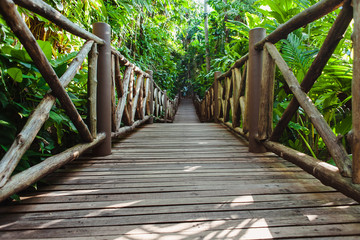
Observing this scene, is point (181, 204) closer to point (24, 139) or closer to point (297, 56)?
point (24, 139)

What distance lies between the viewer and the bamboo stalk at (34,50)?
2.80 feet

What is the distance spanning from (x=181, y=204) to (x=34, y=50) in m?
0.96

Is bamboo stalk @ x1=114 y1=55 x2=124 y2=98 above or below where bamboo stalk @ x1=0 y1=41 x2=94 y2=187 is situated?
above

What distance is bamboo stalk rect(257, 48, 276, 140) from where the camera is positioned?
181cm

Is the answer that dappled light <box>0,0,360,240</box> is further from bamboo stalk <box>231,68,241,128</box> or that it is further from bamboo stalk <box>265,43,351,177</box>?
bamboo stalk <box>231,68,241,128</box>

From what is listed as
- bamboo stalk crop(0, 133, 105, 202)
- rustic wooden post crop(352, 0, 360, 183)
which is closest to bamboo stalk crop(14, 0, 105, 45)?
bamboo stalk crop(0, 133, 105, 202)

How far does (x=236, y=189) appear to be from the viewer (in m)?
1.27

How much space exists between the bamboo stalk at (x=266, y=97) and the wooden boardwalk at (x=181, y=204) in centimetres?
28

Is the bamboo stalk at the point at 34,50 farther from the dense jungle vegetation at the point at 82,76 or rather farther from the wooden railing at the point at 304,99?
the wooden railing at the point at 304,99

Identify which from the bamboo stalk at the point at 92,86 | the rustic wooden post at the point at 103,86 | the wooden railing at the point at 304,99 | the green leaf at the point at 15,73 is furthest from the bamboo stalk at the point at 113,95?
the wooden railing at the point at 304,99

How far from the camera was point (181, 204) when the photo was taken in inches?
43.4

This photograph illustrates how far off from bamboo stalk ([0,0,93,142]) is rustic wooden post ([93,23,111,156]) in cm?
48

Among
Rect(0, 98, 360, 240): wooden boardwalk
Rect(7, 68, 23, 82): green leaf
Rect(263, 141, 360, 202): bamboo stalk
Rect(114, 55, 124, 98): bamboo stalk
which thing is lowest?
Rect(0, 98, 360, 240): wooden boardwalk

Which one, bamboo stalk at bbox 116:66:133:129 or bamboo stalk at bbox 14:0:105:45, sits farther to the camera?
bamboo stalk at bbox 116:66:133:129
